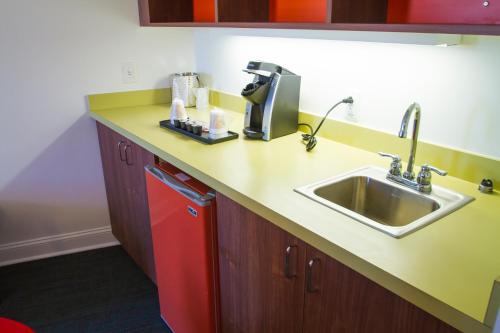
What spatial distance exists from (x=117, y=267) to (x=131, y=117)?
0.95 metres

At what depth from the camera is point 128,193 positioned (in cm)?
235

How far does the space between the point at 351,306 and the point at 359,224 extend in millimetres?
217

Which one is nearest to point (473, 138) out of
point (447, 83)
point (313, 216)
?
point (447, 83)

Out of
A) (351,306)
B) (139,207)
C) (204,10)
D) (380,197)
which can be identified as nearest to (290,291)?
(351,306)

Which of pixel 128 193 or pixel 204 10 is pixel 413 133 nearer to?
pixel 128 193

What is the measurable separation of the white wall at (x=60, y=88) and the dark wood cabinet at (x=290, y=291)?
5.05ft

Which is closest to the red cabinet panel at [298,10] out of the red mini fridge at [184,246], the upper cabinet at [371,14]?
the upper cabinet at [371,14]

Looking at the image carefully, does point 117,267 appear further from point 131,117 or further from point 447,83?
point 447,83

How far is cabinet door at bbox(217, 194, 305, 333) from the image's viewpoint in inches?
47.4

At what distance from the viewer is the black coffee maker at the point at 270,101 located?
6.08 feet

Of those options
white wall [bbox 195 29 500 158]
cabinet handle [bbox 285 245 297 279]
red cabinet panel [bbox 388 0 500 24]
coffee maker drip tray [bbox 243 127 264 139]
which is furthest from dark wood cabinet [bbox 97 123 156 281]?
red cabinet panel [bbox 388 0 500 24]

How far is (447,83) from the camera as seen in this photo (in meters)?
1.45

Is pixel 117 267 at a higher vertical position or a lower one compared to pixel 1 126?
lower

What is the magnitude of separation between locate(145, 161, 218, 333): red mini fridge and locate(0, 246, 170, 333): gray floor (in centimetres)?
31
